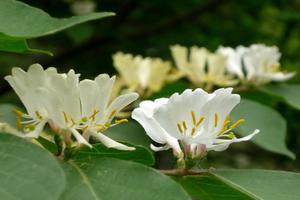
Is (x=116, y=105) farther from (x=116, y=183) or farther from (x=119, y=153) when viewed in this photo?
(x=116, y=183)

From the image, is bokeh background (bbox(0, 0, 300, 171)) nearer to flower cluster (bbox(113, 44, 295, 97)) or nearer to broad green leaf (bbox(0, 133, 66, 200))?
flower cluster (bbox(113, 44, 295, 97))

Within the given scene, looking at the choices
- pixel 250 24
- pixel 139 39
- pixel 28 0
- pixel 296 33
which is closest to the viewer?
pixel 28 0

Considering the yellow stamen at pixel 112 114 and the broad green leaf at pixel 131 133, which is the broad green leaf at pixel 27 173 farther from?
the broad green leaf at pixel 131 133

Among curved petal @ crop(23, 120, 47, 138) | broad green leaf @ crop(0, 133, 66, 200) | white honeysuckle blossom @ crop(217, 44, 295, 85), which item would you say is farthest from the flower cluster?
broad green leaf @ crop(0, 133, 66, 200)

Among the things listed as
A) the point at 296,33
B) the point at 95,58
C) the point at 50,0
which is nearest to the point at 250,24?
the point at 296,33

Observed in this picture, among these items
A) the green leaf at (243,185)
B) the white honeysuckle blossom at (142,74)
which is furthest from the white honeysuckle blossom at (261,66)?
the green leaf at (243,185)

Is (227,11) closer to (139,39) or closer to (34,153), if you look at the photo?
(139,39)
